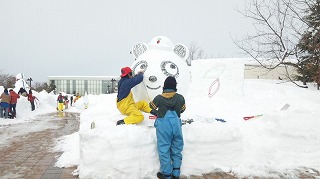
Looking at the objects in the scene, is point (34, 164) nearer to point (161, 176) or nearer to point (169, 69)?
point (161, 176)

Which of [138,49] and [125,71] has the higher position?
[138,49]

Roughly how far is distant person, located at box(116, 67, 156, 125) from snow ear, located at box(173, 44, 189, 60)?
55.2 inches

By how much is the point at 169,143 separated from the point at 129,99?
1.56 m

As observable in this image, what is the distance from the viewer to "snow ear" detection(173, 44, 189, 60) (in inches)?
266

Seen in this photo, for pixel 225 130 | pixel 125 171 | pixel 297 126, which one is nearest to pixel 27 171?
pixel 125 171

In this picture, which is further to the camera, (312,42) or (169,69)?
(312,42)

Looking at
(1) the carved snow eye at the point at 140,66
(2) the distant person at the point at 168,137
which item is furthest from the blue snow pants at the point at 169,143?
(1) the carved snow eye at the point at 140,66

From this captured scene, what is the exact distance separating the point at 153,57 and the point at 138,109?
1152mm

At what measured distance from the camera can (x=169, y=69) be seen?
597cm

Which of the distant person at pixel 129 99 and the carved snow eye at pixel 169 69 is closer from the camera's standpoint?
the distant person at pixel 129 99

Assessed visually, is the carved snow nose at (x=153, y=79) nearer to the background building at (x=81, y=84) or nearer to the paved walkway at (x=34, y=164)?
the paved walkway at (x=34, y=164)

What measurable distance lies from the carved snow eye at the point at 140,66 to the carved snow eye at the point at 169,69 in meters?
0.36

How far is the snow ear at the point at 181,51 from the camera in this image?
6.75 metres

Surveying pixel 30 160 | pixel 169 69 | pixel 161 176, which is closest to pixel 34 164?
pixel 30 160
